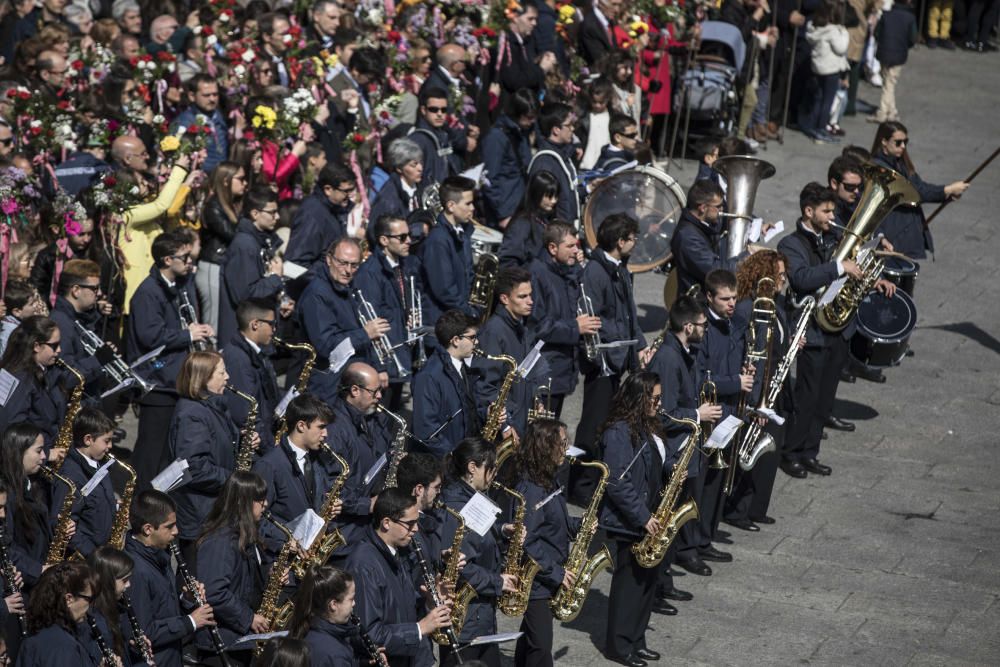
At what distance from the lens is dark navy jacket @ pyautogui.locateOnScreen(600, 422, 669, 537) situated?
34.4 ft

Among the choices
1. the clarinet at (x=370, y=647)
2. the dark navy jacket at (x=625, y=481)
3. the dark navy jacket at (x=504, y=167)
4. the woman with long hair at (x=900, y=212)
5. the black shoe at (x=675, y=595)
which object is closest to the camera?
the clarinet at (x=370, y=647)

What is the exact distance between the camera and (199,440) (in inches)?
400

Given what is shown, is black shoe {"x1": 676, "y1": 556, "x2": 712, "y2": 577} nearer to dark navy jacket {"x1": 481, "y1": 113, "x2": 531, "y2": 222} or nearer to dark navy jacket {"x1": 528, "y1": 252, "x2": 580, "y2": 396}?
dark navy jacket {"x1": 528, "y1": 252, "x2": 580, "y2": 396}

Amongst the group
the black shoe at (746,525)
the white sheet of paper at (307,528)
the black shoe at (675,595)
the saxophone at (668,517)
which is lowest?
the black shoe at (746,525)

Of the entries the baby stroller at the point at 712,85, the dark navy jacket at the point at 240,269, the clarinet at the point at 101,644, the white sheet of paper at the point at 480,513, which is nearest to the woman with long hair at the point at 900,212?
the baby stroller at the point at 712,85

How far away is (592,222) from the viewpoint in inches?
566

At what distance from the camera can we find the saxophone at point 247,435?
10.8 metres

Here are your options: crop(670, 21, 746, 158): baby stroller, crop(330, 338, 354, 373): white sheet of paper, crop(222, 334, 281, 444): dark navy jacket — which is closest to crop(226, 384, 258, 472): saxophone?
crop(222, 334, 281, 444): dark navy jacket

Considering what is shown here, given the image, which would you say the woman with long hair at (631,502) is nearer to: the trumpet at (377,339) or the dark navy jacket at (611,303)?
the dark navy jacket at (611,303)

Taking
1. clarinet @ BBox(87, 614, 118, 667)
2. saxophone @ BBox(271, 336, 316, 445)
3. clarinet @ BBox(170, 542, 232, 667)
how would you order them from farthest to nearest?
saxophone @ BBox(271, 336, 316, 445)
clarinet @ BBox(170, 542, 232, 667)
clarinet @ BBox(87, 614, 118, 667)

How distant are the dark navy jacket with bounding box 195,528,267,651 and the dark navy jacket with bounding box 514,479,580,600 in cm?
164

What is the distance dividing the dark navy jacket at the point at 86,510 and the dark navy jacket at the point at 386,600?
1.83 meters

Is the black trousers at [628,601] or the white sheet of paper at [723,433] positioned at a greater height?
the white sheet of paper at [723,433]

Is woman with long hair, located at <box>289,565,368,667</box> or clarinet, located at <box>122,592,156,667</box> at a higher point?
woman with long hair, located at <box>289,565,368,667</box>
